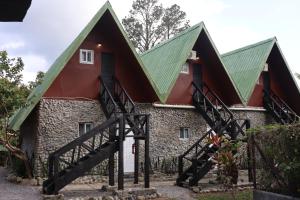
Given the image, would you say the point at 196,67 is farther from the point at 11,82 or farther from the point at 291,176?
the point at 291,176

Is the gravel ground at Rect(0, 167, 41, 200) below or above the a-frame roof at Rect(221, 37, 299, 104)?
below

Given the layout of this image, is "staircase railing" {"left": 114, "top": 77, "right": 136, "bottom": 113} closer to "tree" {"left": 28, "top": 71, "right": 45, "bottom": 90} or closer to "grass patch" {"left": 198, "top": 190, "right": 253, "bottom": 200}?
"tree" {"left": 28, "top": 71, "right": 45, "bottom": 90}

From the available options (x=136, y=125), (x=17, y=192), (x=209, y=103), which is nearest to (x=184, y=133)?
(x=209, y=103)

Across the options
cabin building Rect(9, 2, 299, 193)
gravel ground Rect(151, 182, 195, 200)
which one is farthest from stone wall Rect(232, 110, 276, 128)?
gravel ground Rect(151, 182, 195, 200)

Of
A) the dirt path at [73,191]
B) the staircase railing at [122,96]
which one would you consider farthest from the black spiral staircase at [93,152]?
the staircase railing at [122,96]

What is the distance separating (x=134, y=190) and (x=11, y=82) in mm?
6852

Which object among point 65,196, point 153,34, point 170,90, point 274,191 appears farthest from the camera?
point 153,34

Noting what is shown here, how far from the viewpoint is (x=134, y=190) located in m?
13.3

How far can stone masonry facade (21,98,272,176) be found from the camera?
1603cm

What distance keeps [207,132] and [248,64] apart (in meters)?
8.21

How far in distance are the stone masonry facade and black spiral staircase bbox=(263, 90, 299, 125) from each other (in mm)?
4511

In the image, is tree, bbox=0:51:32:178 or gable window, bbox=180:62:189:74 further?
gable window, bbox=180:62:189:74

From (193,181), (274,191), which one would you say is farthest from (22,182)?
(274,191)

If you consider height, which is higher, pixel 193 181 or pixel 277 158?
pixel 277 158
